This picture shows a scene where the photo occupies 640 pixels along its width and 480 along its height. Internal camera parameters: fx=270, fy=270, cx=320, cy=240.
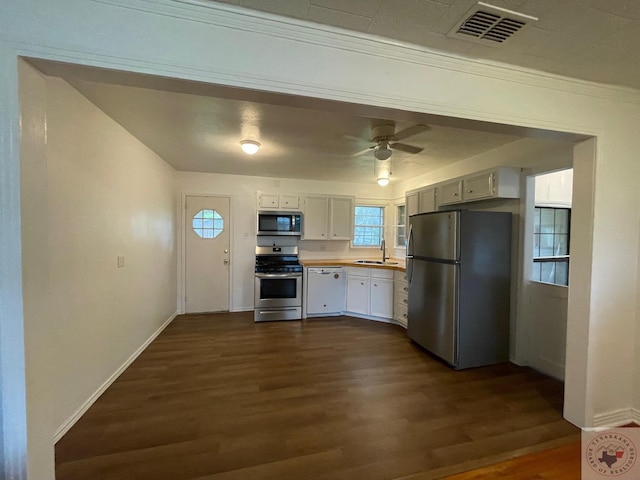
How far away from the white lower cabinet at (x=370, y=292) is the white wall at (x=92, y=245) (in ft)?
9.76

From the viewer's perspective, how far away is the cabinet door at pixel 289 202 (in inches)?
185

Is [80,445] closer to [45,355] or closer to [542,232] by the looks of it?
[45,355]

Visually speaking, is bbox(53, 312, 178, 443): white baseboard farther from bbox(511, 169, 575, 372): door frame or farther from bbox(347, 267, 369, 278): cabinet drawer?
bbox(511, 169, 575, 372): door frame

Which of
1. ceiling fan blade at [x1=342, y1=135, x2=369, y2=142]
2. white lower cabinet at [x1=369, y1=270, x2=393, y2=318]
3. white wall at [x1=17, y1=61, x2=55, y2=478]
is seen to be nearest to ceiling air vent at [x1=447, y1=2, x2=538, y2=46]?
ceiling fan blade at [x1=342, y1=135, x2=369, y2=142]

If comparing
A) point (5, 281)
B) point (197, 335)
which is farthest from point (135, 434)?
point (197, 335)

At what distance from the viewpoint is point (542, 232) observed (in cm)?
318

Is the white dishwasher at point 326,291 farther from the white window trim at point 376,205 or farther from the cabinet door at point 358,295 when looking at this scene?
the white window trim at point 376,205

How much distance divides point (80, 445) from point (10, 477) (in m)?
0.79

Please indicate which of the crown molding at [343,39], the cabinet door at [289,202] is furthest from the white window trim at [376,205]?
the crown molding at [343,39]

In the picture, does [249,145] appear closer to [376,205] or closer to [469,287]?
[469,287]

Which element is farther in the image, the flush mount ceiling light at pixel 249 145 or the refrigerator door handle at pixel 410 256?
the refrigerator door handle at pixel 410 256

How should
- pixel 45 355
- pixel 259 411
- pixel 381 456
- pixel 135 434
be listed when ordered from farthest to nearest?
pixel 259 411 → pixel 135 434 → pixel 381 456 → pixel 45 355

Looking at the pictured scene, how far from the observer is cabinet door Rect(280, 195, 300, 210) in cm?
471

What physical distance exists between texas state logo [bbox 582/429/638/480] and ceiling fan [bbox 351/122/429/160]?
260 centimetres
